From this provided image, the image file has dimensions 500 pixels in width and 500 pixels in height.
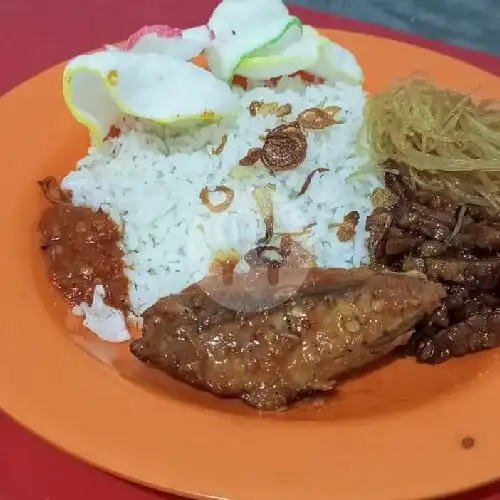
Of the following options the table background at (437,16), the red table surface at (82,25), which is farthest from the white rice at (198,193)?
the table background at (437,16)

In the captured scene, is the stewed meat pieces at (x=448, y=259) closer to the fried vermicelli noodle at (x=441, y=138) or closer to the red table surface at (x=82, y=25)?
the fried vermicelli noodle at (x=441, y=138)

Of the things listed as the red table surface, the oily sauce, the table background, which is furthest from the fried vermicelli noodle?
the table background

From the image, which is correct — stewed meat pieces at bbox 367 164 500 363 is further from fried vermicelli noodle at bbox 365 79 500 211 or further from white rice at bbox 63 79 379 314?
white rice at bbox 63 79 379 314

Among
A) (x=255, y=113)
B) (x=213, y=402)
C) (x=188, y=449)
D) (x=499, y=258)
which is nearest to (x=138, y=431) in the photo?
(x=188, y=449)

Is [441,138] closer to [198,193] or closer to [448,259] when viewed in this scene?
[448,259]

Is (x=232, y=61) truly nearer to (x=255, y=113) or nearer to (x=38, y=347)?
(x=255, y=113)

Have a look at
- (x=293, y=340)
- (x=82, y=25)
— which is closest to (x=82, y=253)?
(x=293, y=340)
